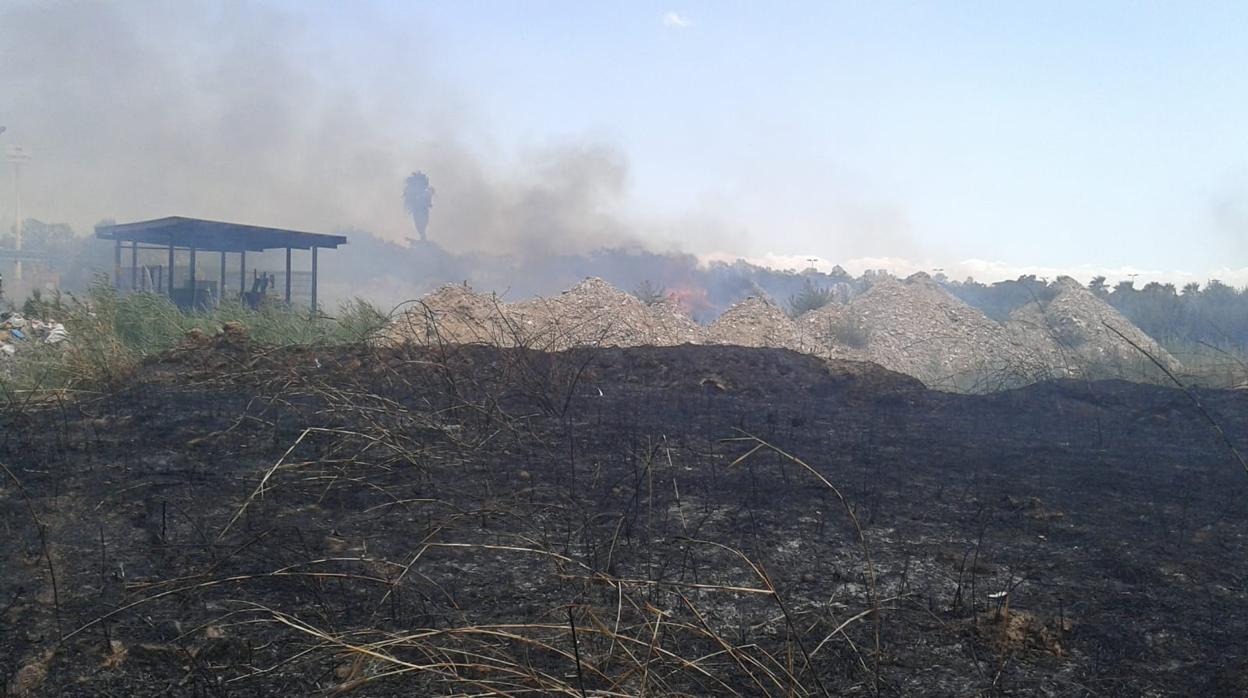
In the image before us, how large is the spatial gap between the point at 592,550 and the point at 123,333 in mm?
10433

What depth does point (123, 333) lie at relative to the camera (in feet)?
38.5

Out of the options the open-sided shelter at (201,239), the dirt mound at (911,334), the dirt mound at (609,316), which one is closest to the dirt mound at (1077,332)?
the dirt mound at (911,334)

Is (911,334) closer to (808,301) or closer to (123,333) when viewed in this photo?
(808,301)

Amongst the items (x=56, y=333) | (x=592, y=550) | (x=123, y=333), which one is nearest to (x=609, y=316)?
(x=123, y=333)

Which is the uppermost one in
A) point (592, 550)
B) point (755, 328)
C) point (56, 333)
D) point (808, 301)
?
point (808, 301)

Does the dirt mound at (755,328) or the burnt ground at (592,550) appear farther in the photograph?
the dirt mound at (755,328)

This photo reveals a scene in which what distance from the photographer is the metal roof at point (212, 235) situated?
19688 millimetres

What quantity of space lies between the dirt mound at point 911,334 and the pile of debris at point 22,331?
13.9 metres

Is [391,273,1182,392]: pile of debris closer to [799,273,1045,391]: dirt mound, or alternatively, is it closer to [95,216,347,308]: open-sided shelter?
[799,273,1045,391]: dirt mound

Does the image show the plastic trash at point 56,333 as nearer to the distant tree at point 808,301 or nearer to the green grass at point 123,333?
the green grass at point 123,333

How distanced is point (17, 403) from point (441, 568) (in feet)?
16.5

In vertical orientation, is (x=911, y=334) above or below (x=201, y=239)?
below

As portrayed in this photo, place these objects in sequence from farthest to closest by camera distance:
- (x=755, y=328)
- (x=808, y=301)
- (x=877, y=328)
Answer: (x=808, y=301) → (x=877, y=328) → (x=755, y=328)

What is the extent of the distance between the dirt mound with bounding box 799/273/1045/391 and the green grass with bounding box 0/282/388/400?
10069mm
